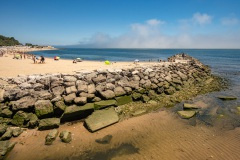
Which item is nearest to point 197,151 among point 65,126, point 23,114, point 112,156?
point 112,156

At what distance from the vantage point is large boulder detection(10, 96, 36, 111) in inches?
401

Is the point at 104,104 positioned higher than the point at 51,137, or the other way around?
the point at 104,104

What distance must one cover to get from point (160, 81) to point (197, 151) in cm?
968

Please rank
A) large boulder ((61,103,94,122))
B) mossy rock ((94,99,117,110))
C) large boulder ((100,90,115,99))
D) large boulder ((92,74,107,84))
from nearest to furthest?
large boulder ((61,103,94,122))
mossy rock ((94,99,117,110))
large boulder ((100,90,115,99))
large boulder ((92,74,107,84))

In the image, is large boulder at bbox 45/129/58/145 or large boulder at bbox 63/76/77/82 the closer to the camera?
large boulder at bbox 45/129/58/145

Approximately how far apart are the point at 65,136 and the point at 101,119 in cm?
238

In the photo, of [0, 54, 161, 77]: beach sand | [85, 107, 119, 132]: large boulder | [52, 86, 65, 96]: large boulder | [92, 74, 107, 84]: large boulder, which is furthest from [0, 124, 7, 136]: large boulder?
[0, 54, 161, 77]: beach sand

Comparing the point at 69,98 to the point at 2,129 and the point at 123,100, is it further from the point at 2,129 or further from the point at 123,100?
the point at 123,100

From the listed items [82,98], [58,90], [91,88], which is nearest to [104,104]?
Result: [82,98]

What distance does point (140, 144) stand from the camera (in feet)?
27.4

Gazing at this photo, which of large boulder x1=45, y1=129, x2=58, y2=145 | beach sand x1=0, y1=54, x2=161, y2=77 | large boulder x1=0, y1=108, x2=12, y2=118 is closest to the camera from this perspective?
large boulder x1=45, y1=129, x2=58, y2=145

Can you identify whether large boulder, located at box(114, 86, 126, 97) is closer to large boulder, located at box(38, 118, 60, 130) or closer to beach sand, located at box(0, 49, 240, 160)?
beach sand, located at box(0, 49, 240, 160)

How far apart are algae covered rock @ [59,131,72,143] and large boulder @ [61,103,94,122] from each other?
156 centimetres

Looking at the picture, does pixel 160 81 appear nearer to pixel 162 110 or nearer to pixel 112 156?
pixel 162 110
